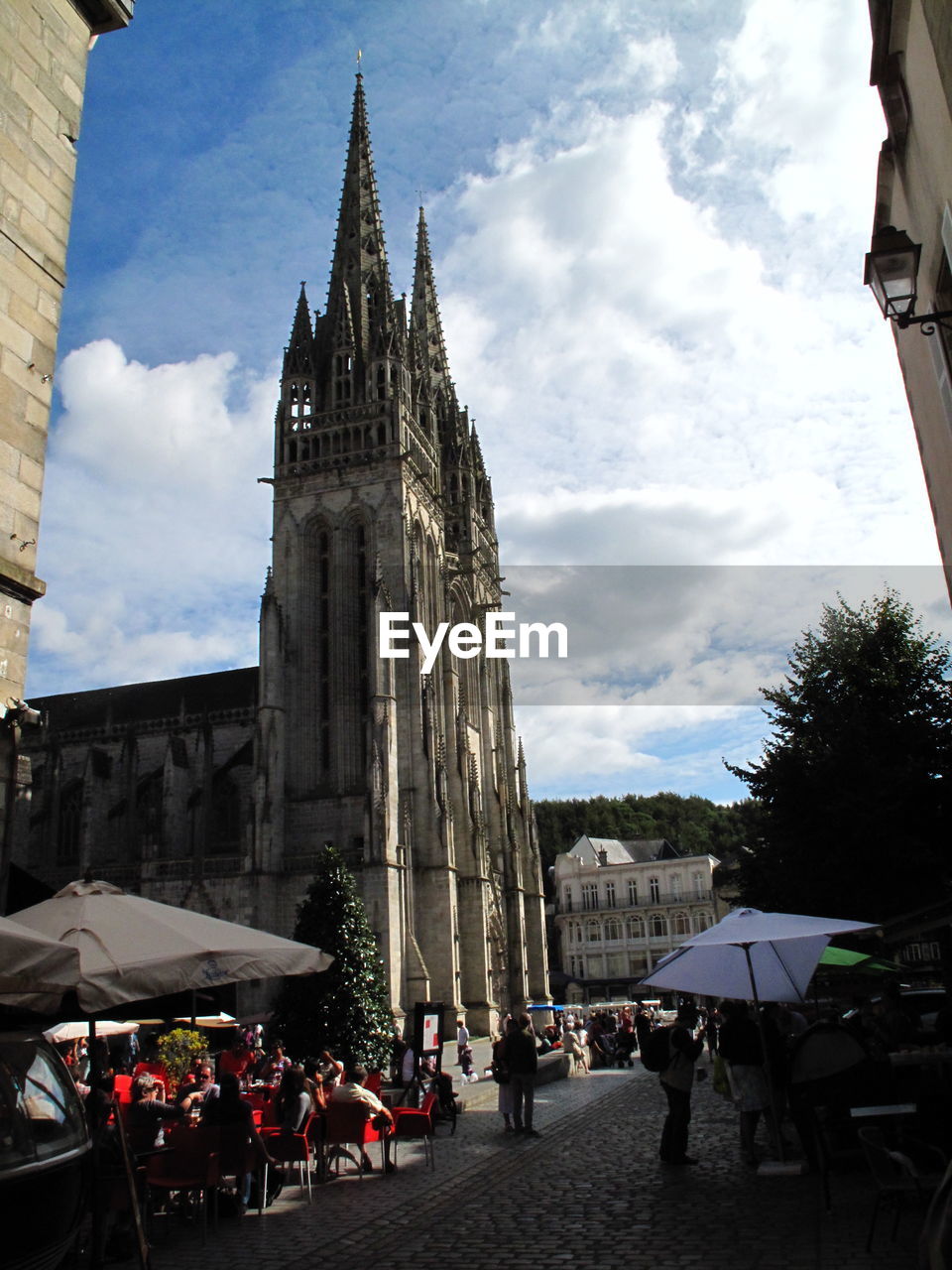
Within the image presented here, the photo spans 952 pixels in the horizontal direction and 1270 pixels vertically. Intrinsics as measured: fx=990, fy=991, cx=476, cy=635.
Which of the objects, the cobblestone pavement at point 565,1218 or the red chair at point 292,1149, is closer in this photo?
the cobblestone pavement at point 565,1218

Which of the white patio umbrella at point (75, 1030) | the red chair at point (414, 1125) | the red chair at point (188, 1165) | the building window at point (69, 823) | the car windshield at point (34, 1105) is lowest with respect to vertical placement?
the red chair at point (414, 1125)

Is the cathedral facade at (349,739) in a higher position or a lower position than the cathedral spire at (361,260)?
lower

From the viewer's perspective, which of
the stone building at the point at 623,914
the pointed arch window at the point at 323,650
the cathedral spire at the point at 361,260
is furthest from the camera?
the stone building at the point at 623,914

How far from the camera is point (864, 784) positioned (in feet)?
60.0

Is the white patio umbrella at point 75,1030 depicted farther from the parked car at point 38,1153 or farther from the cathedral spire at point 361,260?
the cathedral spire at point 361,260

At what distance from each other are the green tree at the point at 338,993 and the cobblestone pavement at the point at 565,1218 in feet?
41.4

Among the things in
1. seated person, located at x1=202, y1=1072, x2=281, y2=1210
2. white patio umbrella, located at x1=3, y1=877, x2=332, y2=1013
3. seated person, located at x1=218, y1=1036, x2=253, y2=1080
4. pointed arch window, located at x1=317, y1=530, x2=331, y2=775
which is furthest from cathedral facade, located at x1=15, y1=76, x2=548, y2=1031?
white patio umbrella, located at x1=3, y1=877, x2=332, y2=1013

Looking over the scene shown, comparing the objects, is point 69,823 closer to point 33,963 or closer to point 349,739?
point 349,739

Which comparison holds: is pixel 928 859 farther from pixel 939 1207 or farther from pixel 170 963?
pixel 939 1207

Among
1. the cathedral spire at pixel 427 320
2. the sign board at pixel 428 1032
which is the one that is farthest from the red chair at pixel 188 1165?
the cathedral spire at pixel 427 320

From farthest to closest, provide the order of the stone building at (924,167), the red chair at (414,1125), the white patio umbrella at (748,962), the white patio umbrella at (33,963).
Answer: the red chair at (414,1125) < the white patio umbrella at (748,962) < the stone building at (924,167) < the white patio umbrella at (33,963)

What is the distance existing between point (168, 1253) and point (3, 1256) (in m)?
4.31

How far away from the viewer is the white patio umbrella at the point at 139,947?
21.0 feet

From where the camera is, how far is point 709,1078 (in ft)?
71.4
